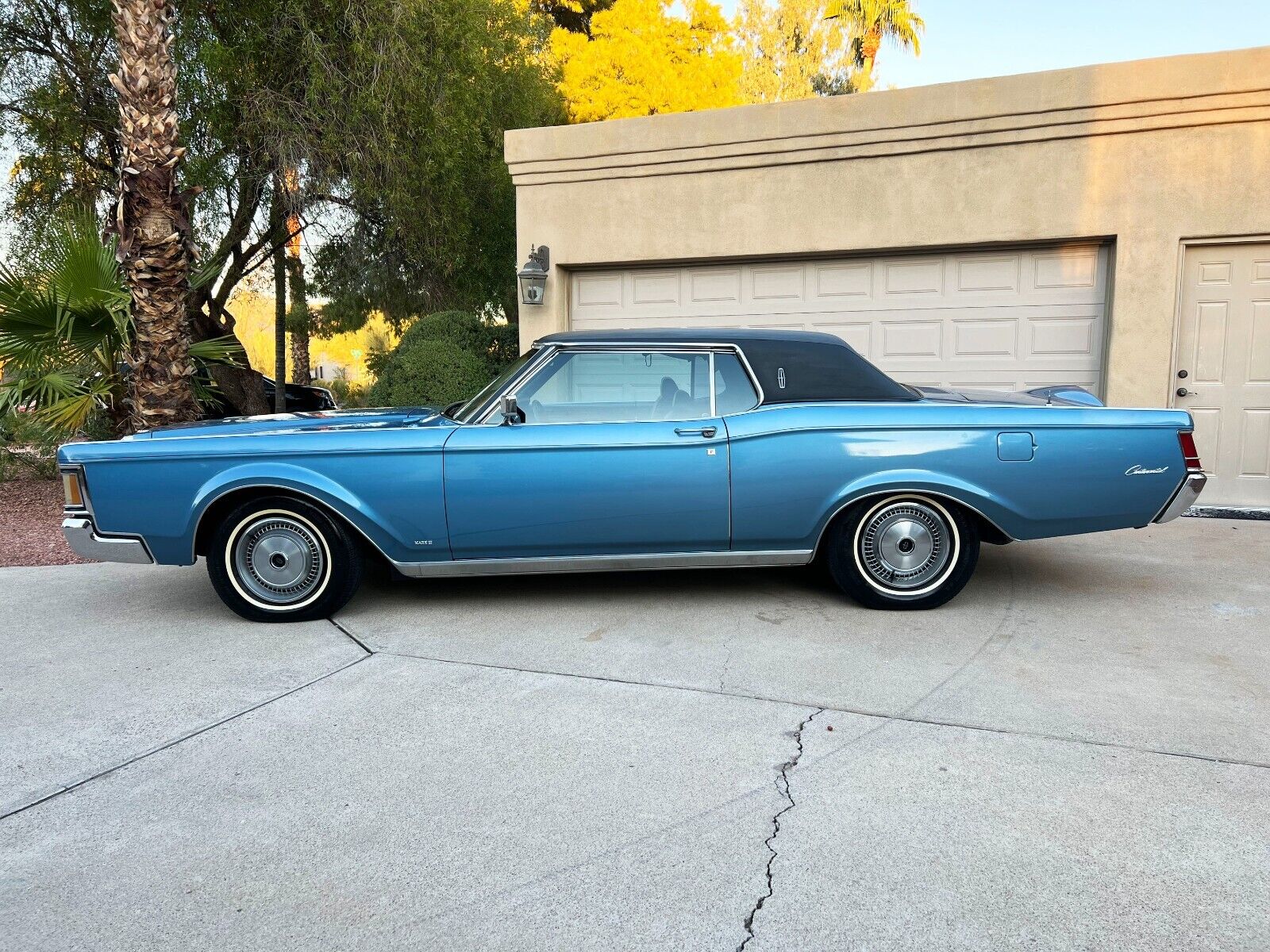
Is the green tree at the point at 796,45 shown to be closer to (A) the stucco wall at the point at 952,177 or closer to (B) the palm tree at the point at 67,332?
(A) the stucco wall at the point at 952,177

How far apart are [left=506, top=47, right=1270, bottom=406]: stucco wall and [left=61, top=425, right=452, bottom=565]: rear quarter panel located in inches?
200

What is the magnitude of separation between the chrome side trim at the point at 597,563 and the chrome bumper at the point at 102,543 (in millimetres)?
1262

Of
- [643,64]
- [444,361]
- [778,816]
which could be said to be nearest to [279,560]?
[778,816]

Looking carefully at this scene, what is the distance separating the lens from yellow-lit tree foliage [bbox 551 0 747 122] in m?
22.0

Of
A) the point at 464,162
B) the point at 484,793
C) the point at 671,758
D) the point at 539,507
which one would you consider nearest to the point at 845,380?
the point at 539,507

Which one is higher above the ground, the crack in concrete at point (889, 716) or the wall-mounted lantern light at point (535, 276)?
the wall-mounted lantern light at point (535, 276)

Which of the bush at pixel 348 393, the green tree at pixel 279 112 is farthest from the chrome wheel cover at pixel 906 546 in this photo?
the bush at pixel 348 393

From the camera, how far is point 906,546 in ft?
15.5

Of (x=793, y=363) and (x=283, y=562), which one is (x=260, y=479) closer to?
(x=283, y=562)

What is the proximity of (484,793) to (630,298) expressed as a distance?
708 centimetres

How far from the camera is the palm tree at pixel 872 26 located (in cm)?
2662

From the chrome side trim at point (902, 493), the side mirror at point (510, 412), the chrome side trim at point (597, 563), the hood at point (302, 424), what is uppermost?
the side mirror at point (510, 412)

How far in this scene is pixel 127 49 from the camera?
7.21 m

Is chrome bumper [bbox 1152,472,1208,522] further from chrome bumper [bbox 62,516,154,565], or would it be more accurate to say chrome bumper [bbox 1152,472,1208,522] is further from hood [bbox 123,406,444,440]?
chrome bumper [bbox 62,516,154,565]
